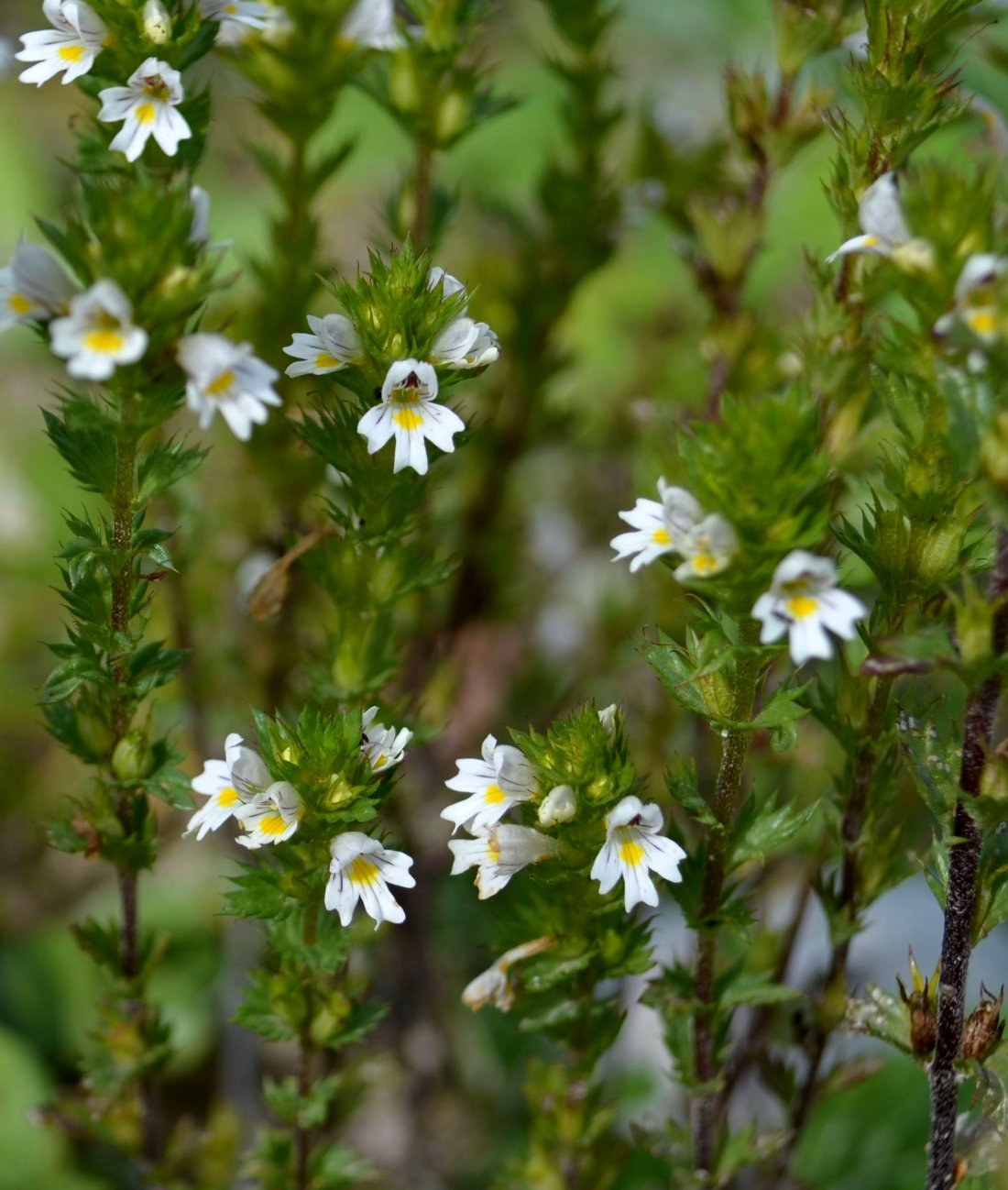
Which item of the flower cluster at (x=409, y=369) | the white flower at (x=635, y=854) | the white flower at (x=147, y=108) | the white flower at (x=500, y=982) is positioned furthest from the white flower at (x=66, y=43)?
the white flower at (x=500, y=982)

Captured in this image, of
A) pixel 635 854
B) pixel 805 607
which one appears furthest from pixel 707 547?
pixel 635 854

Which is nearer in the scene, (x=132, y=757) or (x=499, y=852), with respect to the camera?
(x=499, y=852)

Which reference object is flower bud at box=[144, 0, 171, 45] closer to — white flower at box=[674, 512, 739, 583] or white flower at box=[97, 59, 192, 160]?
white flower at box=[97, 59, 192, 160]

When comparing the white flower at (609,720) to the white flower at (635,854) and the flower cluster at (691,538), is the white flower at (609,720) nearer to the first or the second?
the white flower at (635,854)

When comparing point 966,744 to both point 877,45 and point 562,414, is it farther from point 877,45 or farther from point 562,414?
point 562,414

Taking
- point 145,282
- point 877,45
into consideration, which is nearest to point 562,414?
point 877,45

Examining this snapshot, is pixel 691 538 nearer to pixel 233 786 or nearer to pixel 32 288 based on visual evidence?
pixel 233 786
